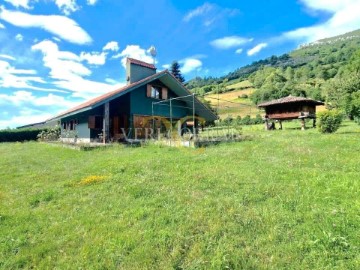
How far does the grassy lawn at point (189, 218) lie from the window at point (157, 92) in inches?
574

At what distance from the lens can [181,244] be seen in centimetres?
500

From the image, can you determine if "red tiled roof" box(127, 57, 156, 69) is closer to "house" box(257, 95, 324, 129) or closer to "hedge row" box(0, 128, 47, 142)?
"house" box(257, 95, 324, 129)

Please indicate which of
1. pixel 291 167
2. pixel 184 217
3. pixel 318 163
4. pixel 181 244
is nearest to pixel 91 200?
pixel 184 217

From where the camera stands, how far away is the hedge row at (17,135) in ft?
126

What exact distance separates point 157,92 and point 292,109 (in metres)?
13.9

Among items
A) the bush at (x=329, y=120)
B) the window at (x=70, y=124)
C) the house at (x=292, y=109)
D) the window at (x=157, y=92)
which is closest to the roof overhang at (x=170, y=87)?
the window at (x=157, y=92)

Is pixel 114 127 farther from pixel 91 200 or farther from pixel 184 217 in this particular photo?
pixel 184 217

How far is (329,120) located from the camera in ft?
65.3

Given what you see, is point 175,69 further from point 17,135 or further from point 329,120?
point 329,120

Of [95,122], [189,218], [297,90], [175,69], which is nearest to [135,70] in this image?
[95,122]

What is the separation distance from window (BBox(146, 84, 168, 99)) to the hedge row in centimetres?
2436

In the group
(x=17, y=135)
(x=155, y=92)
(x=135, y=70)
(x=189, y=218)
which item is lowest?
(x=189, y=218)

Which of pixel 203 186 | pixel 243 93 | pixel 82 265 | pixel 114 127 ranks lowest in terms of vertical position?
pixel 82 265

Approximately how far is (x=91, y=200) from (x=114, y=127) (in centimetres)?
1777
